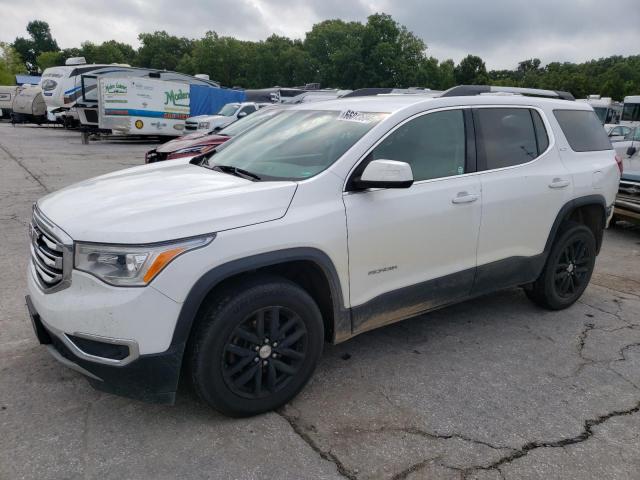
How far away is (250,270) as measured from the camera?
2736mm

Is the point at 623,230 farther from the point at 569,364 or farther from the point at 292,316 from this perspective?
the point at 292,316

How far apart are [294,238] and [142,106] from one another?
19215mm

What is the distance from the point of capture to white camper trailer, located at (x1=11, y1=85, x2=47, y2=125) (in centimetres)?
3056

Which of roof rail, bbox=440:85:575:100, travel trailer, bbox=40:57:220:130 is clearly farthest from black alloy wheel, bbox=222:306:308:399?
travel trailer, bbox=40:57:220:130

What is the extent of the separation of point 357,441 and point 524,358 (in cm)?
164

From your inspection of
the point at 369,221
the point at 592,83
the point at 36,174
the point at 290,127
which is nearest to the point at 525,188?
the point at 369,221

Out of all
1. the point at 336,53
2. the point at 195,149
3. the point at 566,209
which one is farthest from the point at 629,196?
the point at 336,53

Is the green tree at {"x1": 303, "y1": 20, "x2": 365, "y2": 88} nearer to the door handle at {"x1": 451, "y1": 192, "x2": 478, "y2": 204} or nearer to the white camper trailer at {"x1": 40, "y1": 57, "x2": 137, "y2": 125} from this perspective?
the white camper trailer at {"x1": 40, "y1": 57, "x2": 137, "y2": 125}

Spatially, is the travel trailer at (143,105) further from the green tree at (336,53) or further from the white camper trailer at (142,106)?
the green tree at (336,53)

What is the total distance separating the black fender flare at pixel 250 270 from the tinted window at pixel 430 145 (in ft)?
2.65

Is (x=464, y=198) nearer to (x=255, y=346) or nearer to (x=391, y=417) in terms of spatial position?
(x=391, y=417)

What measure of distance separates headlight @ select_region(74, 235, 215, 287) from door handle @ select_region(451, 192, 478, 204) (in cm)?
183

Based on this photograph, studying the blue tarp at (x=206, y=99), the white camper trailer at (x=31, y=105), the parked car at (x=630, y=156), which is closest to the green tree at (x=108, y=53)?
the white camper trailer at (x=31, y=105)

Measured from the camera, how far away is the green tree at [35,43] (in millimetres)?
114562
